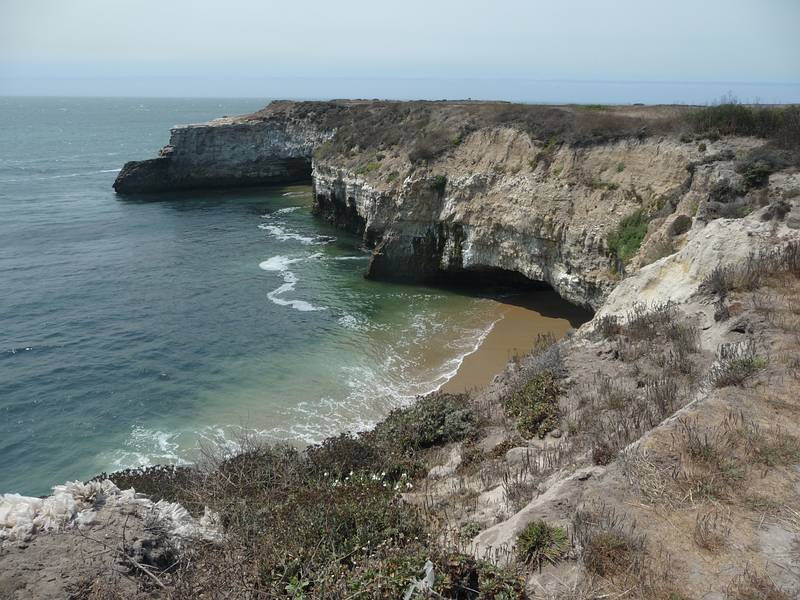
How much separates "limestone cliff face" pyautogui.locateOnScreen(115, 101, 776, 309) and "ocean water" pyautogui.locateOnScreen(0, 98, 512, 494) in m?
2.15

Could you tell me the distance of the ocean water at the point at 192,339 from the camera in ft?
50.9

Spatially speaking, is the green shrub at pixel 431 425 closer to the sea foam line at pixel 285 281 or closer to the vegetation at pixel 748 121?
the sea foam line at pixel 285 281

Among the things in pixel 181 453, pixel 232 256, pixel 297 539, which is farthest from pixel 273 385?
A: pixel 232 256

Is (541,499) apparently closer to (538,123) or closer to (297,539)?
(297,539)

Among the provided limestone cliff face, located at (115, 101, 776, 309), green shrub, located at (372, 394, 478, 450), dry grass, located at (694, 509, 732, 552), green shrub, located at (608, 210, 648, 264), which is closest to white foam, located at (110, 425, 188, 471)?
green shrub, located at (372, 394, 478, 450)

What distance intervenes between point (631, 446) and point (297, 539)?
4050 millimetres

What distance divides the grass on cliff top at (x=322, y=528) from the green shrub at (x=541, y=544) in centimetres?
32

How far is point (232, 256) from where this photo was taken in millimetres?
32375

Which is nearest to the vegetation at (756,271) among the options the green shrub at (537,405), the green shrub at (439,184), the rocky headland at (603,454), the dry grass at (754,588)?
the rocky headland at (603,454)

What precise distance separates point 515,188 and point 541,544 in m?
20.8

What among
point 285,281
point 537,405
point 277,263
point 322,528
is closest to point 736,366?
point 537,405

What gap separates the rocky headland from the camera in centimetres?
519

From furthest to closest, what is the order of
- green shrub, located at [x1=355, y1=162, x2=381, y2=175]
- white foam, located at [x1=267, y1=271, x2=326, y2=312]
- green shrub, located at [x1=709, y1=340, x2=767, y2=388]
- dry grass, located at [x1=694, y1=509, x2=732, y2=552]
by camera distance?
green shrub, located at [x1=355, y1=162, x2=381, y2=175], white foam, located at [x1=267, y1=271, x2=326, y2=312], green shrub, located at [x1=709, y1=340, x2=767, y2=388], dry grass, located at [x1=694, y1=509, x2=732, y2=552]

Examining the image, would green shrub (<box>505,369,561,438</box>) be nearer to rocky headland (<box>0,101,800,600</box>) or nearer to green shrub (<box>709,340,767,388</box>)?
rocky headland (<box>0,101,800,600</box>)
